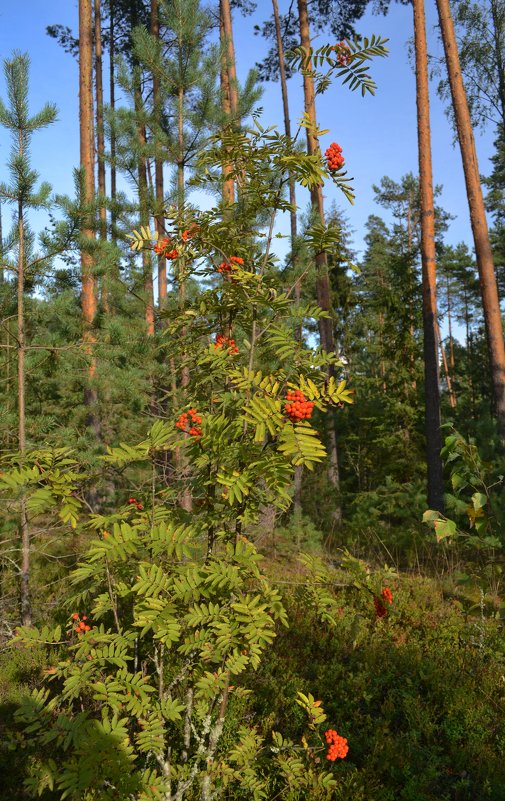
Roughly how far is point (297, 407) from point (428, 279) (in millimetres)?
8346

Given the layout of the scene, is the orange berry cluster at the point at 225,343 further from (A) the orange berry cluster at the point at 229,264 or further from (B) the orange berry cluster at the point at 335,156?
(B) the orange berry cluster at the point at 335,156

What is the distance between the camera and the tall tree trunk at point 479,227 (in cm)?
899

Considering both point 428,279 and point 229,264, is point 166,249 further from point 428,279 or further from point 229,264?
point 428,279

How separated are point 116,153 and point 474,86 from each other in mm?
13479

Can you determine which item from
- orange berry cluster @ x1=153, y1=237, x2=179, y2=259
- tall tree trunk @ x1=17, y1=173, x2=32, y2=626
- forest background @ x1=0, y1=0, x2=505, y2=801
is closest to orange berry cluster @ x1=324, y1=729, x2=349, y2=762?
forest background @ x1=0, y1=0, x2=505, y2=801

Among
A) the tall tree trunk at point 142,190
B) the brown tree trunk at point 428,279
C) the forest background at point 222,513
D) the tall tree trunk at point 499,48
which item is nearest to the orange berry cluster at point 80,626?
the forest background at point 222,513

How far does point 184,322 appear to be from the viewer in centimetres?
286

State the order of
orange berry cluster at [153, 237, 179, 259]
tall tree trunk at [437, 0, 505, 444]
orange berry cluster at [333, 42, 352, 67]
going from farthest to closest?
tall tree trunk at [437, 0, 505, 444], orange berry cluster at [153, 237, 179, 259], orange berry cluster at [333, 42, 352, 67]

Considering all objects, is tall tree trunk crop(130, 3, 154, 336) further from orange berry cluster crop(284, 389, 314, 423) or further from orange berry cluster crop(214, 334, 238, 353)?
orange berry cluster crop(284, 389, 314, 423)

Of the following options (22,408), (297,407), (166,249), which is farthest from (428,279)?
(297,407)

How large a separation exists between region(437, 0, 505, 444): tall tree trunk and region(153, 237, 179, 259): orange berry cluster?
7.52m

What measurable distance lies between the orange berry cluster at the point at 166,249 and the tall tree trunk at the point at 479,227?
752 centimetres

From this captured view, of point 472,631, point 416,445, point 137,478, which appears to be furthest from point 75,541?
point 416,445

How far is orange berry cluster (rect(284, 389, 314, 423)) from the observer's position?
204 centimetres
